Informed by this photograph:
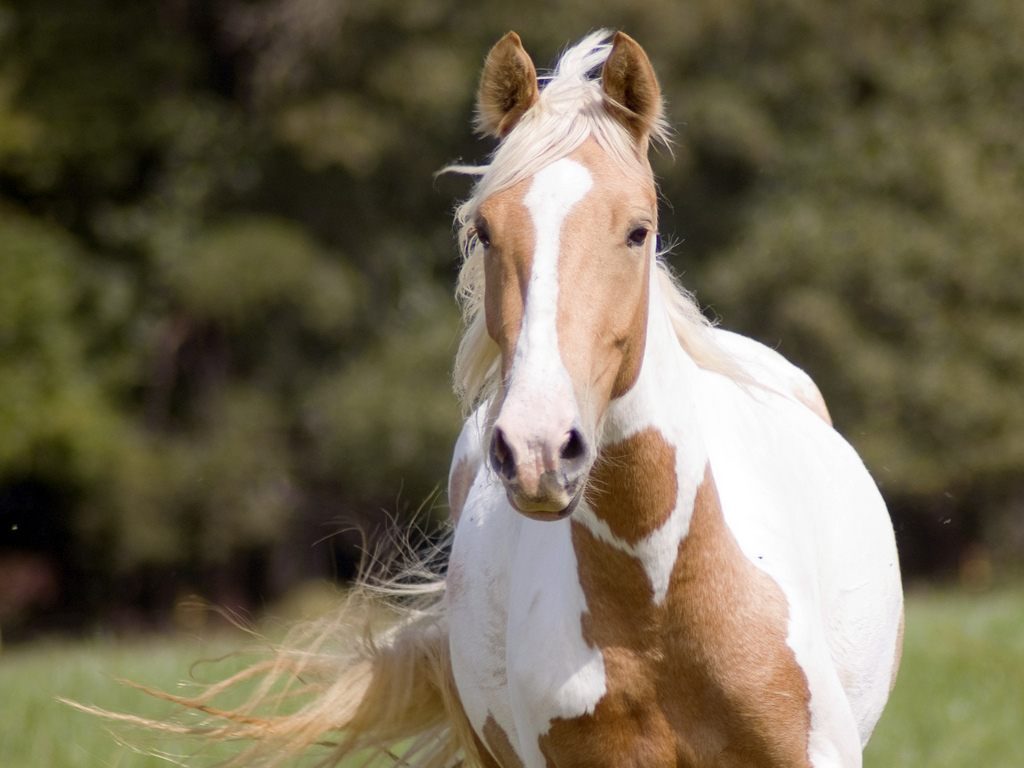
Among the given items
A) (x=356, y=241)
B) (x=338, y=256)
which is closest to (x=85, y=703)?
(x=338, y=256)

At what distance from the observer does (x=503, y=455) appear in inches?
109

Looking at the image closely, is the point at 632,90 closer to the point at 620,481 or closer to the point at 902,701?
the point at 620,481

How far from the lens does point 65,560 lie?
69.2 feet

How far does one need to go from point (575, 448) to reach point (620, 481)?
0.51 m

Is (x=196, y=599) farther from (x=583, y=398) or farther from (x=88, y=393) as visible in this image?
(x=88, y=393)

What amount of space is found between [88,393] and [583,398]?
1816 cm

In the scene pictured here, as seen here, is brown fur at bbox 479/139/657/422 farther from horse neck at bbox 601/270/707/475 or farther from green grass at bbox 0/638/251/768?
green grass at bbox 0/638/251/768

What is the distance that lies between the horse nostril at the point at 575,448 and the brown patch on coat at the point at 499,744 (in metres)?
1.46

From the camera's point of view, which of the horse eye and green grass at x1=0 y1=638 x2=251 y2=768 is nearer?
the horse eye

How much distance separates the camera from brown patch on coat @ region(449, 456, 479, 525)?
4.65 metres

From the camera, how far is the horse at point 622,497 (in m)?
3.00

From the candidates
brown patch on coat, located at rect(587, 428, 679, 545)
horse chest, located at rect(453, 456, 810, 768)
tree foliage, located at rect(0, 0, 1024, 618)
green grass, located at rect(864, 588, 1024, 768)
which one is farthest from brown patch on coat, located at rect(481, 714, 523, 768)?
tree foliage, located at rect(0, 0, 1024, 618)

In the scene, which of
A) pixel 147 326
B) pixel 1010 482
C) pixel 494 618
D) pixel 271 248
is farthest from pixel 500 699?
pixel 1010 482

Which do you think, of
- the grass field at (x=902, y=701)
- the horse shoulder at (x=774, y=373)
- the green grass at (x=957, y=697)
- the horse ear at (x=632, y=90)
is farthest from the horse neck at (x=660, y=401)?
the green grass at (x=957, y=697)
